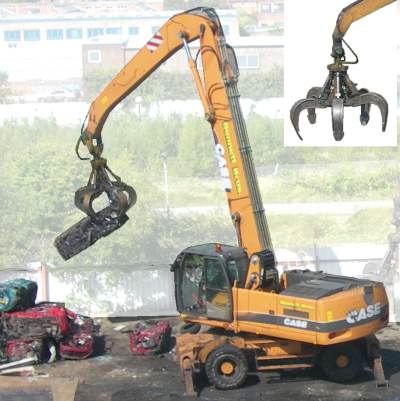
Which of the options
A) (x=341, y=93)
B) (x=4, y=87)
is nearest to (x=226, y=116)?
(x=341, y=93)

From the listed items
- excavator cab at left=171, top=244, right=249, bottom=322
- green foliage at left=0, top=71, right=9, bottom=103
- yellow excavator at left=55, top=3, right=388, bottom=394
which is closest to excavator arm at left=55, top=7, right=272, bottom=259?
yellow excavator at left=55, top=3, right=388, bottom=394

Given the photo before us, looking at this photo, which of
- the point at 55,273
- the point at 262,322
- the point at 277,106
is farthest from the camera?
the point at 277,106

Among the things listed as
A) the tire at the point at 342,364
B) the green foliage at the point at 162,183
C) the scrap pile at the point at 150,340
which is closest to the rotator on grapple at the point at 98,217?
the scrap pile at the point at 150,340

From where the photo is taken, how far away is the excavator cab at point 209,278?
1590 centimetres

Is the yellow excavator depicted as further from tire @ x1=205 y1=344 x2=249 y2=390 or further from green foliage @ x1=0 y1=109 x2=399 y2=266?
green foliage @ x1=0 y1=109 x2=399 y2=266

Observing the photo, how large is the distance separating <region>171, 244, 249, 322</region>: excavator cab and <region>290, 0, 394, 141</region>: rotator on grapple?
2.90m

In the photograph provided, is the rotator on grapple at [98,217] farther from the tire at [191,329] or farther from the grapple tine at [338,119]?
the grapple tine at [338,119]

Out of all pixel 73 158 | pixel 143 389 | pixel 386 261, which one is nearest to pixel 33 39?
pixel 73 158

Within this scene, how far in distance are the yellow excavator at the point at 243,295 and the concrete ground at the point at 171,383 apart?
0.80 ft

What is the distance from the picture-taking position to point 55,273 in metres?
23.3

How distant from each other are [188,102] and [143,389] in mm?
10717

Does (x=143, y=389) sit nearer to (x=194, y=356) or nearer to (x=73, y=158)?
(x=194, y=356)

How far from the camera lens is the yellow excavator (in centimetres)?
1527

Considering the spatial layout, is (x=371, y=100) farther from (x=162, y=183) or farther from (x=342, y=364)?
(x=162, y=183)
